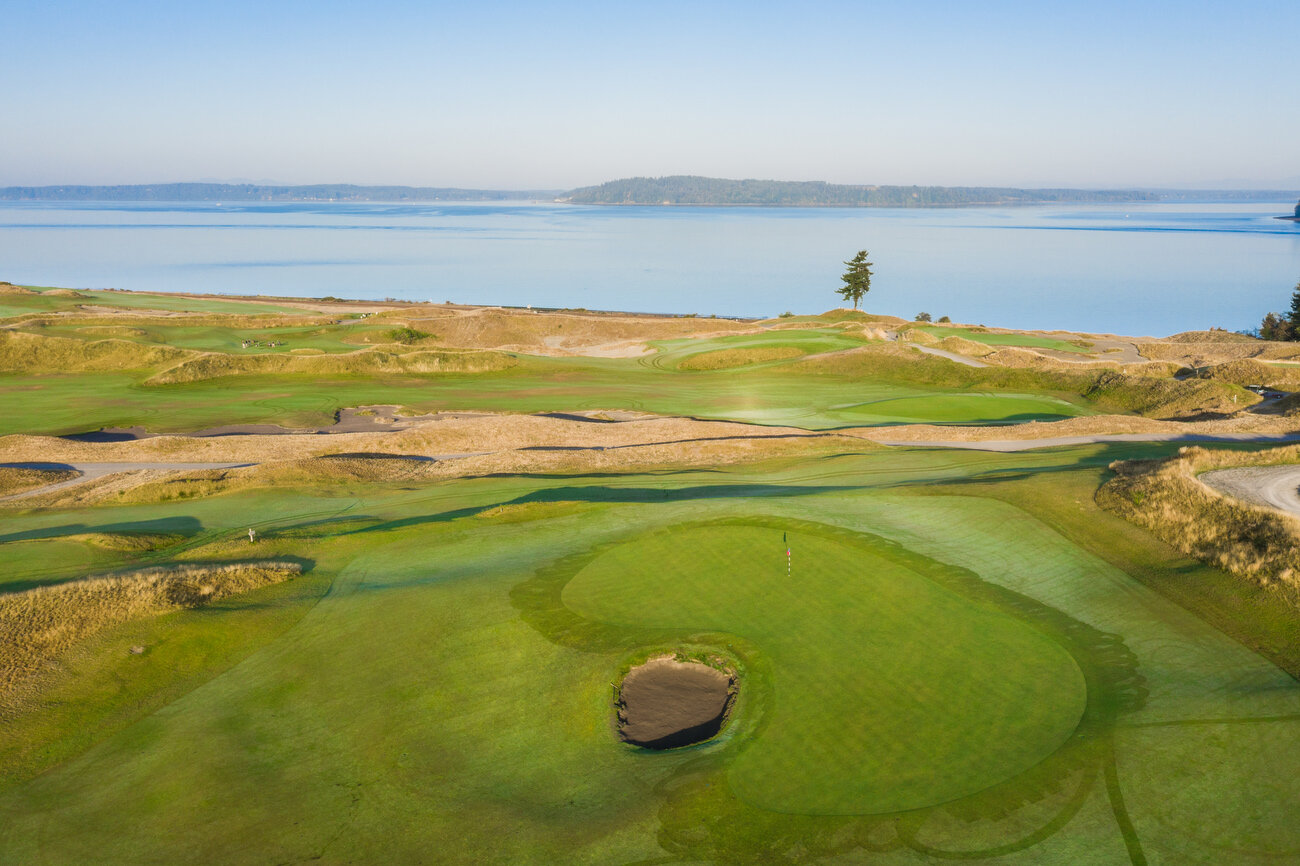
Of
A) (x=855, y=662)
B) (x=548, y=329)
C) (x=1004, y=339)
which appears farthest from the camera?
(x=548, y=329)

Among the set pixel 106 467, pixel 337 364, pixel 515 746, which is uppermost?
pixel 337 364

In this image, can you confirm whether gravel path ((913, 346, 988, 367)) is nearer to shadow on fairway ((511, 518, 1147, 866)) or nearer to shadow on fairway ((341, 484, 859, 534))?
shadow on fairway ((341, 484, 859, 534))

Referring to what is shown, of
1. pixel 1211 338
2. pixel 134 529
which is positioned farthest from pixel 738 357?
pixel 1211 338

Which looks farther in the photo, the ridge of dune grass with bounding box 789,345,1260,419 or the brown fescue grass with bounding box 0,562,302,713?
the ridge of dune grass with bounding box 789,345,1260,419

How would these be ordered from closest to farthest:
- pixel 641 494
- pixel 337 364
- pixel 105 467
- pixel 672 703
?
pixel 672 703 < pixel 641 494 < pixel 105 467 < pixel 337 364

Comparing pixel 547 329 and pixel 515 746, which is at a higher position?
pixel 547 329

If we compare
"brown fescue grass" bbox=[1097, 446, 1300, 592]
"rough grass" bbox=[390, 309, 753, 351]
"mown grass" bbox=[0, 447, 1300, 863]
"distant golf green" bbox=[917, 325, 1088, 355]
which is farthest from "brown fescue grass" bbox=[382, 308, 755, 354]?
"mown grass" bbox=[0, 447, 1300, 863]

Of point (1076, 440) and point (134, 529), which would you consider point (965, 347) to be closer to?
point (1076, 440)
